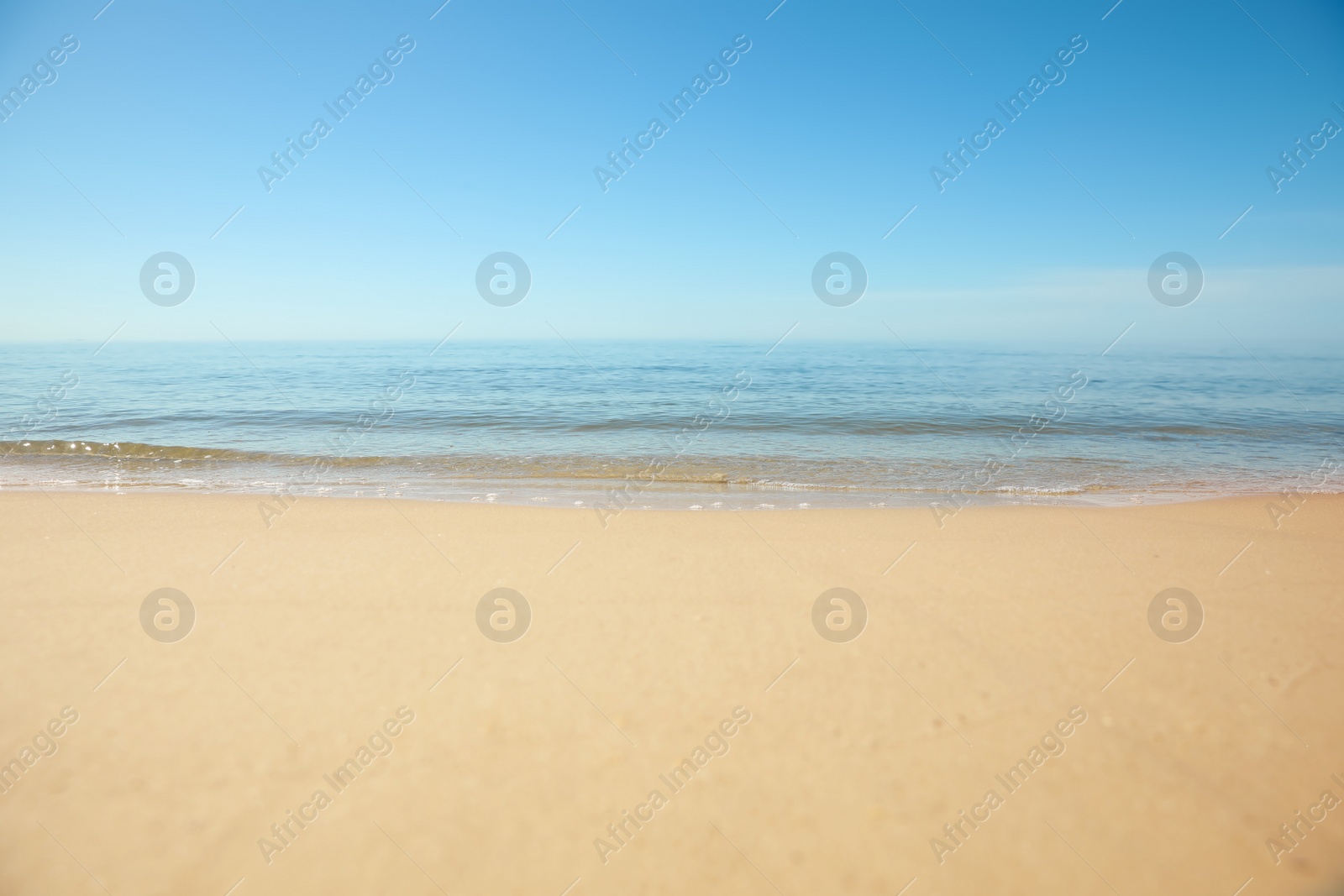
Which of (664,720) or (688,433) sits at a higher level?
(688,433)

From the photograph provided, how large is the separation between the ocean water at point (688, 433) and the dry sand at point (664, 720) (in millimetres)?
3328

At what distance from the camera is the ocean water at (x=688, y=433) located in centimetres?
1009

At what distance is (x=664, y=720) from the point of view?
3.72 m

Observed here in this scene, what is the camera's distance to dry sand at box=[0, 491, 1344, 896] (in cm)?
285

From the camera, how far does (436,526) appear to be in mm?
7277

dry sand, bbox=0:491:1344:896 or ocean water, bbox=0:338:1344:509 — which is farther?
ocean water, bbox=0:338:1344:509

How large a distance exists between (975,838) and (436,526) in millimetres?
5976

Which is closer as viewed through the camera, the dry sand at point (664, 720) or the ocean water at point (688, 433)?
the dry sand at point (664, 720)

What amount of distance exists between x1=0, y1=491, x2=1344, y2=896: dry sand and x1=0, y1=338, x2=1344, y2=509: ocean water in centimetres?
333

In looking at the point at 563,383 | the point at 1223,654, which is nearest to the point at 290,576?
the point at 1223,654

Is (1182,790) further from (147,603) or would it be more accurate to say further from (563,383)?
(563,383)

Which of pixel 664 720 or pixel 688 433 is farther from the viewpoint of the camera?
pixel 688 433

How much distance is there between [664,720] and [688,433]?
11.4m

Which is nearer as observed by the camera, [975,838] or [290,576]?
[975,838]
